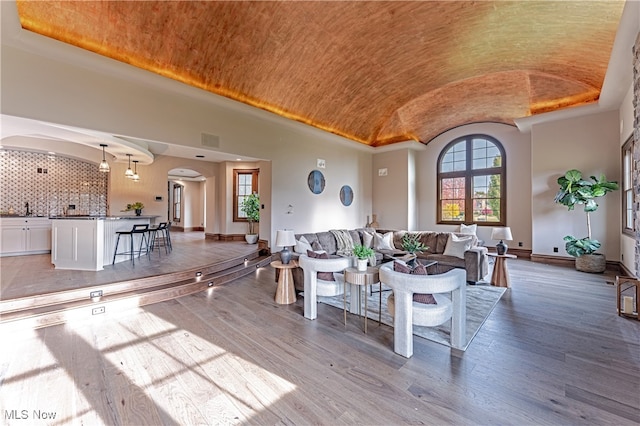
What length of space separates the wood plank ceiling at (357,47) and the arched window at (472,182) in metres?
1.03

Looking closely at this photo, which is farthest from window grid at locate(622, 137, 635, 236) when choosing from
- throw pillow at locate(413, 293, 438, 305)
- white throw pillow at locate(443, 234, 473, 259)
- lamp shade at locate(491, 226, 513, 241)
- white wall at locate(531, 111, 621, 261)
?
throw pillow at locate(413, 293, 438, 305)

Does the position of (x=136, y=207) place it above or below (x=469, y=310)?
above

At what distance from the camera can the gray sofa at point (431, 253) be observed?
4742 millimetres

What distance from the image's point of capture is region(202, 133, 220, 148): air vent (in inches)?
215

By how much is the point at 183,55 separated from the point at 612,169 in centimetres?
910

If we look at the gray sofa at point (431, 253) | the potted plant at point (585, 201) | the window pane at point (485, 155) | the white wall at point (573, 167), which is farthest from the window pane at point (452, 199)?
the gray sofa at point (431, 253)

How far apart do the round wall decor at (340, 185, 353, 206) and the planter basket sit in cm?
583

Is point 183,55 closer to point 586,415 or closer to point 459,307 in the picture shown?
point 459,307

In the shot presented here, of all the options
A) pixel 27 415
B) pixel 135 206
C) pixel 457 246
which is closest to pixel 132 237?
pixel 135 206

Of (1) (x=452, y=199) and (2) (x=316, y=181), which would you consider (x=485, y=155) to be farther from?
(2) (x=316, y=181)

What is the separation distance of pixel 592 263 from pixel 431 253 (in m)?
3.25

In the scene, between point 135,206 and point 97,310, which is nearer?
point 97,310

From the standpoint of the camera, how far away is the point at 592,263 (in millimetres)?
5406

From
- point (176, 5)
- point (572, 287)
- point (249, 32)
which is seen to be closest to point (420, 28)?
point (249, 32)
